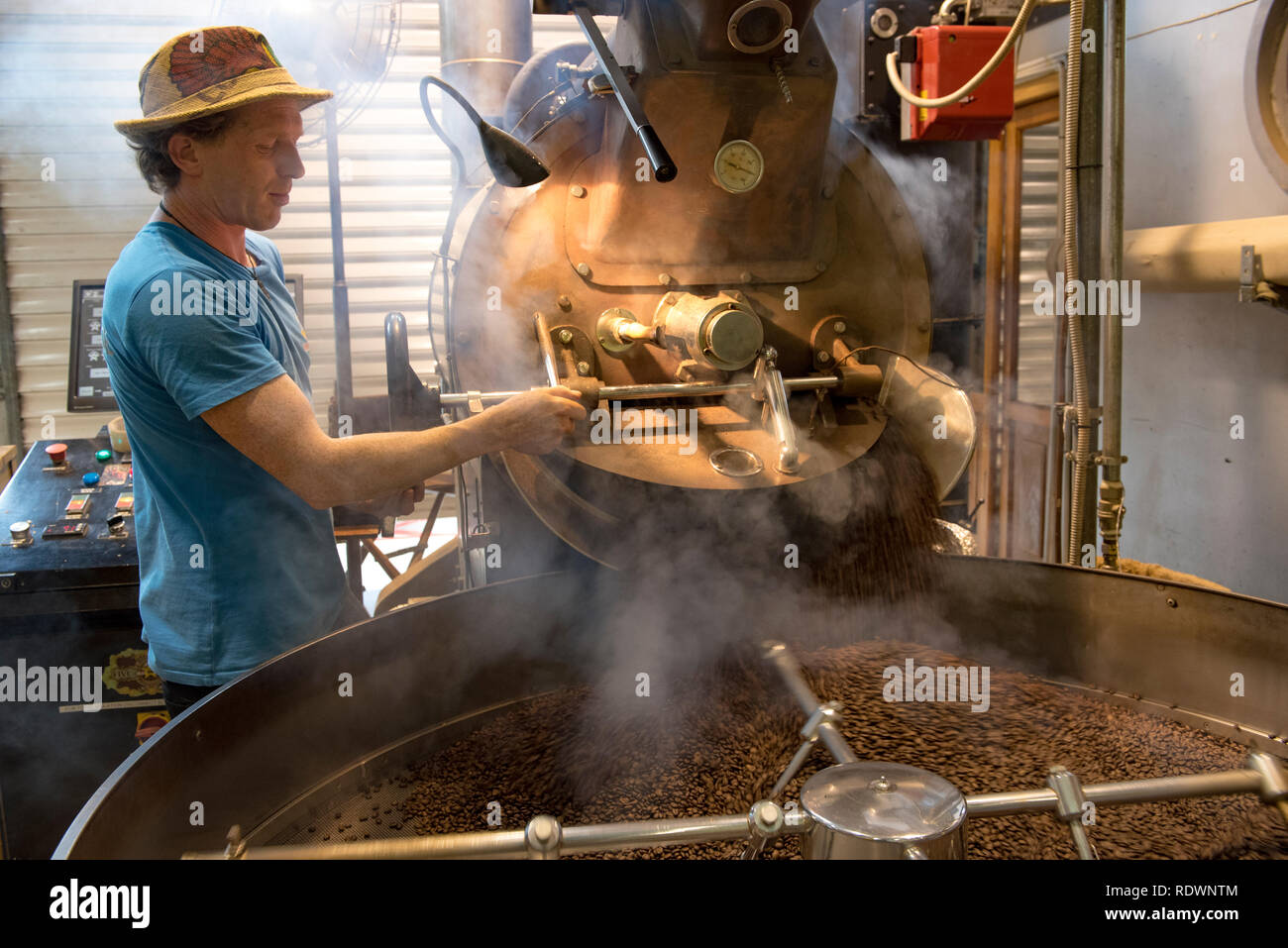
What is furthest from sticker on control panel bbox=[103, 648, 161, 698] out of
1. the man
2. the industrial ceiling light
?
the industrial ceiling light

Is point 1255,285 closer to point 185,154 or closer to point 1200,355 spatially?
point 1200,355

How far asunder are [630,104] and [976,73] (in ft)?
3.36

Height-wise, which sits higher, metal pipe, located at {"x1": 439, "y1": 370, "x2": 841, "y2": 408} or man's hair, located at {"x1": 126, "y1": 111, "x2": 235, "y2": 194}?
man's hair, located at {"x1": 126, "y1": 111, "x2": 235, "y2": 194}

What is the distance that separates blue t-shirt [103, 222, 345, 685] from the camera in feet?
4.60

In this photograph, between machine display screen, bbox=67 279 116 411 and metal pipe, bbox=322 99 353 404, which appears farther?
metal pipe, bbox=322 99 353 404

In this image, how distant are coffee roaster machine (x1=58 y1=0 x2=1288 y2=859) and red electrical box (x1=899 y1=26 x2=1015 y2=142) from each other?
266 millimetres

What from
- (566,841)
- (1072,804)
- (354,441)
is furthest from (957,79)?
(566,841)

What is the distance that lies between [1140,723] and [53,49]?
5.39 metres

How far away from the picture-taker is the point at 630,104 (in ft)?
5.11

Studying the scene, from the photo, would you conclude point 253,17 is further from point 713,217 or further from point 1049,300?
point 1049,300

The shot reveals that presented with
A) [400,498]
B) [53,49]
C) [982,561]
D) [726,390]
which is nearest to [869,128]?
[726,390]

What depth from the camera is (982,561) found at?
1.80 metres

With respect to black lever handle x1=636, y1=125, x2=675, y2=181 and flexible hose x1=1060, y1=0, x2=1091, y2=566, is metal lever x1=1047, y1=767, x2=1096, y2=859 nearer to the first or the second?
black lever handle x1=636, y1=125, x2=675, y2=181
